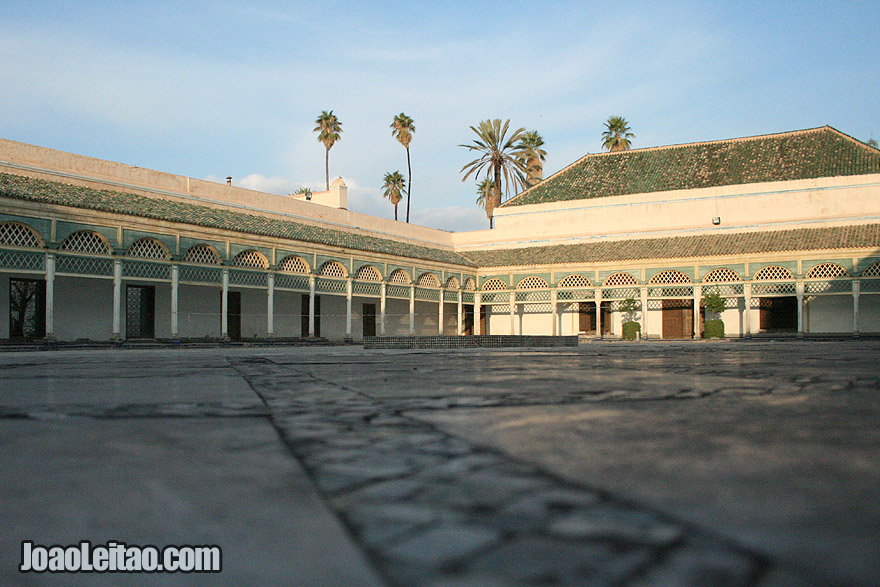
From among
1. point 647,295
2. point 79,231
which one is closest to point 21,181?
point 79,231

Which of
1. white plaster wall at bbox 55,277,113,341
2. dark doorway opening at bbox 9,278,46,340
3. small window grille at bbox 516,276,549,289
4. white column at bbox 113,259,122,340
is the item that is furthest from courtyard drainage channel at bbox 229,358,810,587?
small window grille at bbox 516,276,549,289

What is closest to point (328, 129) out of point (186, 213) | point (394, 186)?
point (394, 186)

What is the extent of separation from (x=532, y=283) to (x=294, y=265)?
14.0m

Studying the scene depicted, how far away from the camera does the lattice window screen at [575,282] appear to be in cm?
3309

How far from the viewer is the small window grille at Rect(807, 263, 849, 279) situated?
2759cm

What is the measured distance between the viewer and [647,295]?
31.5 metres

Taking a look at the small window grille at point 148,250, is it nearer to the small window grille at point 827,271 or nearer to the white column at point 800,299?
the white column at point 800,299

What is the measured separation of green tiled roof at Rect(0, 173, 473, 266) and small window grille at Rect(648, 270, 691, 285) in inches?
416

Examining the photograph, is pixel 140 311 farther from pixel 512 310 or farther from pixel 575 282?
pixel 575 282

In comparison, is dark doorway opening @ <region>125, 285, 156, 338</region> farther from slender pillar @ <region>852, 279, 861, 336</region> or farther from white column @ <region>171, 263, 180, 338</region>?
slender pillar @ <region>852, 279, 861, 336</region>

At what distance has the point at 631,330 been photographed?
30281 mm

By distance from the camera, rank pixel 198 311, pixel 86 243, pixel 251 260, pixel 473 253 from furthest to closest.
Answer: pixel 473 253
pixel 251 260
pixel 198 311
pixel 86 243

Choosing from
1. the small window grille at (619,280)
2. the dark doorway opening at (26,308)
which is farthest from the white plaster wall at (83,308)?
the small window grille at (619,280)

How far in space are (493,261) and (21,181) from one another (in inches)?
926
